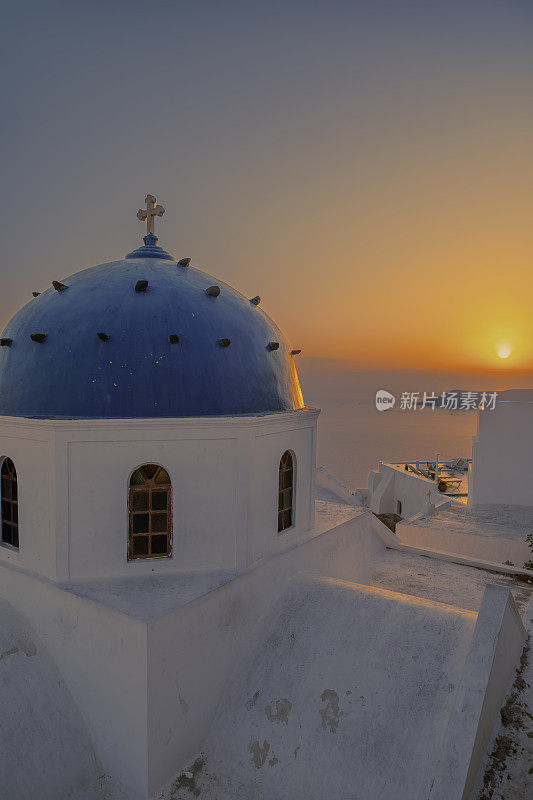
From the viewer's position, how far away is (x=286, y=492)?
30.2 ft

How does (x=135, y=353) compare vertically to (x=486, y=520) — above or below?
above

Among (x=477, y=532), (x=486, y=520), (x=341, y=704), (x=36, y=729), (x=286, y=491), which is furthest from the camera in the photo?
(x=486, y=520)

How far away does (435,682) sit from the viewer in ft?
21.7

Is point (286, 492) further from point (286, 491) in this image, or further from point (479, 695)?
point (479, 695)

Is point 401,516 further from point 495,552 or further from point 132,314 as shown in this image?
point 132,314

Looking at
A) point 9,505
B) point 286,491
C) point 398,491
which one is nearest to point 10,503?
point 9,505

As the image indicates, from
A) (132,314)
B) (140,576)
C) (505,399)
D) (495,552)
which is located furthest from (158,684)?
(505,399)

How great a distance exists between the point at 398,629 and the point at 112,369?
580cm

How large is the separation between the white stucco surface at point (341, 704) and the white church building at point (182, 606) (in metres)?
0.02

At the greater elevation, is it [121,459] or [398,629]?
[121,459]

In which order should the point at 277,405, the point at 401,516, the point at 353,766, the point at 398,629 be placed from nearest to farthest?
the point at 353,766, the point at 398,629, the point at 277,405, the point at 401,516

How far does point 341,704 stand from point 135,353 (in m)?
5.79

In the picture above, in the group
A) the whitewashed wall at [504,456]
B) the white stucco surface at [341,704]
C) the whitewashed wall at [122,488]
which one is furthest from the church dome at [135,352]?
the whitewashed wall at [504,456]

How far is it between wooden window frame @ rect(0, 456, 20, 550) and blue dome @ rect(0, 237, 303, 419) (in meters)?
0.95
